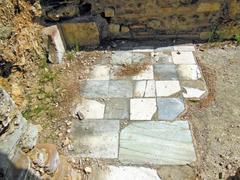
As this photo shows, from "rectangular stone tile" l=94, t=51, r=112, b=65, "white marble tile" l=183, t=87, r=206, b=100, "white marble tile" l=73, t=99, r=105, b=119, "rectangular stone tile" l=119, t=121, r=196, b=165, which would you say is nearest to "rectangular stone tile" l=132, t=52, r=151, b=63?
"rectangular stone tile" l=94, t=51, r=112, b=65

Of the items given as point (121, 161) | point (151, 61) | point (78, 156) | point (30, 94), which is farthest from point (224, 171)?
point (30, 94)

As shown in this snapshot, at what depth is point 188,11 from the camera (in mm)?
4195

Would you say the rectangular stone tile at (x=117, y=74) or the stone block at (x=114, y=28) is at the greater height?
the stone block at (x=114, y=28)

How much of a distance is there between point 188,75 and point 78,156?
1844 millimetres

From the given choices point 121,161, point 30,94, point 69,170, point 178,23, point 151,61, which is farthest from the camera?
point 178,23

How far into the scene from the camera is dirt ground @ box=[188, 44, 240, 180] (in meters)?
2.68

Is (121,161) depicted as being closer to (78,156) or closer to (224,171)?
(78,156)

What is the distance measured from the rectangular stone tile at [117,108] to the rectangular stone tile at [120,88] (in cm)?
9

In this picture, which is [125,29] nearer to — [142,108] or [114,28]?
[114,28]

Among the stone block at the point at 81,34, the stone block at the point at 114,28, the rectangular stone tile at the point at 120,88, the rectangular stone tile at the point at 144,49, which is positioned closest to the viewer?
the rectangular stone tile at the point at 120,88

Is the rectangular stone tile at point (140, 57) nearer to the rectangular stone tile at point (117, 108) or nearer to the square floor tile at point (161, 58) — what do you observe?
the square floor tile at point (161, 58)

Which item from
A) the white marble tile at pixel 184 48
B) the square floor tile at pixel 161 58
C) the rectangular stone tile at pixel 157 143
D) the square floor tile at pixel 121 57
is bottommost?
the white marble tile at pixel 184 48

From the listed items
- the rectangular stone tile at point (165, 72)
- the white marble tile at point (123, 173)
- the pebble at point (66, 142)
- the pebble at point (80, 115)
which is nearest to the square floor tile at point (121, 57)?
the rectangular stone tile at point (165, 72)

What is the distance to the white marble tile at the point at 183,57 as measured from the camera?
4016mm
